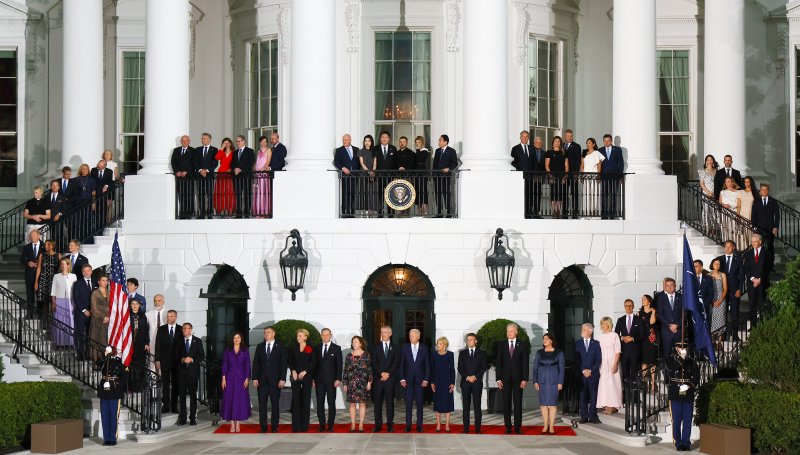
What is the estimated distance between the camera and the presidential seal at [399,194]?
33188 millimetres

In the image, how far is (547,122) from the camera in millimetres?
38531

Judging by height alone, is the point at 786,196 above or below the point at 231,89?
below

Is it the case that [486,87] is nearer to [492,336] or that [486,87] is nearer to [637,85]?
[637,85]

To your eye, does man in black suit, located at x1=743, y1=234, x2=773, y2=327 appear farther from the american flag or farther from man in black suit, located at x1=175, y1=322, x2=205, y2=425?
the american flag

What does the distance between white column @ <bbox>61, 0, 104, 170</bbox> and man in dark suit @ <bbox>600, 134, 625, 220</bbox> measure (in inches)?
453

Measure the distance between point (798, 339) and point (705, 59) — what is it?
39.7ft

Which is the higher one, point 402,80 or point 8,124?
point 402,80

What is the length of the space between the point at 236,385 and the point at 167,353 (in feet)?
4.90

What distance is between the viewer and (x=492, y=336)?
31.8m

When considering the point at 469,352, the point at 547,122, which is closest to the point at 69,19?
the point at 547,122

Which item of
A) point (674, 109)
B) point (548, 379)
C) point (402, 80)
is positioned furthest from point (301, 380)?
point (674, 109)

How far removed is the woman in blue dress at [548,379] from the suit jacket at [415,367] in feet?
6.50

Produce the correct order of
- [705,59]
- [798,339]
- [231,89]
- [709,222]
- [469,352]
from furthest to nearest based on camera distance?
[231,89]
[705,59]
[709,222]
[469,352]
[798,339]

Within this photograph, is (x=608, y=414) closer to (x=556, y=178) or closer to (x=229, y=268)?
(x=556, y=178)
